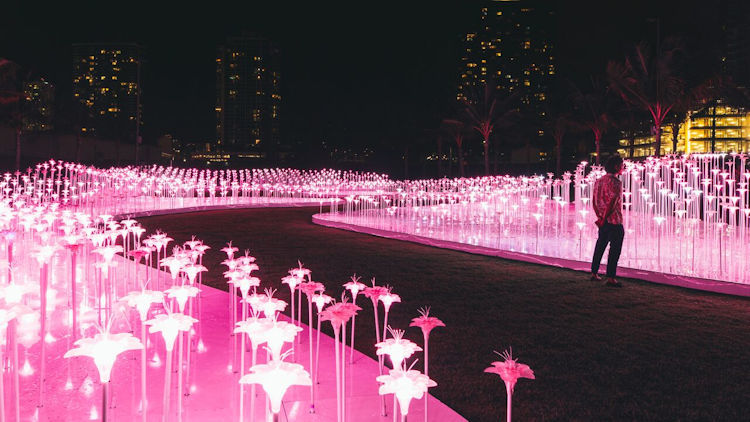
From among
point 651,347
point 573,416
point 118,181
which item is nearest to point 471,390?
point 573,416

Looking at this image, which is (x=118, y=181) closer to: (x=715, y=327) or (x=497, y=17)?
(x=715, y=327)

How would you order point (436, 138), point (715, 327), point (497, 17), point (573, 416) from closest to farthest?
point (573, 416)
point (715, 327)
point (436, 138)
point (497, 17)

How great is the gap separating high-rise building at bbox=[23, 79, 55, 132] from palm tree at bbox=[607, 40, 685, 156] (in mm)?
28022

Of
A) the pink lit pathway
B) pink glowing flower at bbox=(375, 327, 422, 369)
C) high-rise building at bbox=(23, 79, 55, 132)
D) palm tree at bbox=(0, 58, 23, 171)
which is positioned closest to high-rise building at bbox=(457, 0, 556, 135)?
high-rise building at bbox=(23, 79, 55, 132)

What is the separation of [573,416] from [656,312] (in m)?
3.42

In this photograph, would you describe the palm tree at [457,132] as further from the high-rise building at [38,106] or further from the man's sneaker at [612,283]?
the man's sneaker at [612,283]

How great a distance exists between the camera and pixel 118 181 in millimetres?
25094

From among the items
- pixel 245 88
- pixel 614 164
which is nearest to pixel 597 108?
pixel 614 164

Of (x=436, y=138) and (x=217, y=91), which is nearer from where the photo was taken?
(x=436, y=138)

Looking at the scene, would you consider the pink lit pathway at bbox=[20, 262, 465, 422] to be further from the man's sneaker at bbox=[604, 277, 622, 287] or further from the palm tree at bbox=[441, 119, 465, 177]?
the palm tree at bbox=[441, 119, 465, 177]

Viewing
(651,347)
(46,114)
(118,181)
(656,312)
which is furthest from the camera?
(46,114)

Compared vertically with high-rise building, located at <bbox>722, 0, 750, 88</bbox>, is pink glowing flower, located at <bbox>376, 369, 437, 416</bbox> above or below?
below

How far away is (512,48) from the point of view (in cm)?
6000

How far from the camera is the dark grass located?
154 inches
